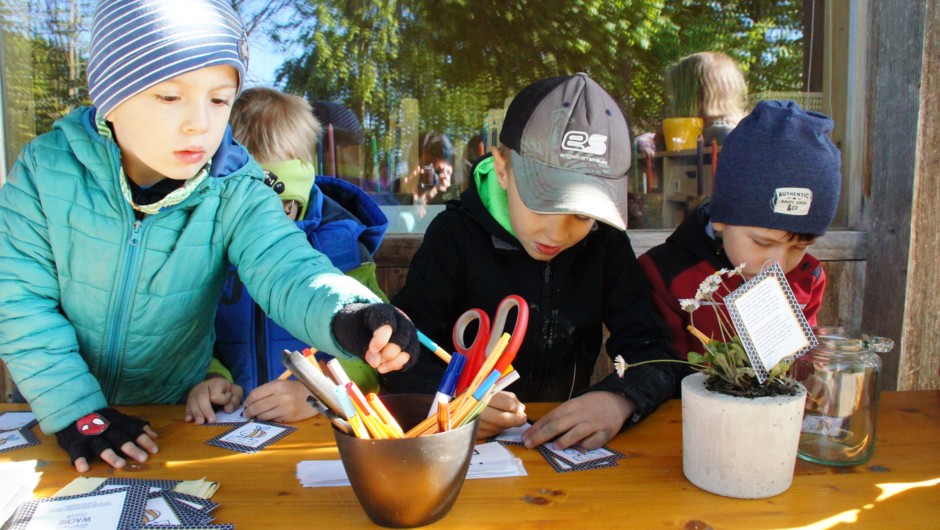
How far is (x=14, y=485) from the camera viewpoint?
89 centimetres

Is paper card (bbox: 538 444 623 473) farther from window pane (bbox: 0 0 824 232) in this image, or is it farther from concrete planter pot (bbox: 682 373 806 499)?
window pane (bbox: 0 0 824 232)

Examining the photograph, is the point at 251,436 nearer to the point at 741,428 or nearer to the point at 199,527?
the point at 199,527

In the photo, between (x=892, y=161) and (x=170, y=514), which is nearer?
(x=170, y=514)

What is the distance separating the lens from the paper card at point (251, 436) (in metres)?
1.12

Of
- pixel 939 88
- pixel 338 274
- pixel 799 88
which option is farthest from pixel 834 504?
pixel 799 88

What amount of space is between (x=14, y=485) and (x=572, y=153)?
103cm

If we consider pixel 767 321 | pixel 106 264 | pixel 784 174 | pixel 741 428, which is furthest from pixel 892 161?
pixel 106 264

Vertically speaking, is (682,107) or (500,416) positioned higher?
(682,107)

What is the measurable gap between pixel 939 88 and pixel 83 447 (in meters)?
2.34

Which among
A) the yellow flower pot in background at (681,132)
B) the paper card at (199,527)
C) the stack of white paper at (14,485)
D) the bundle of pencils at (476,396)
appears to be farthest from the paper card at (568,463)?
the yellow flower pot in background at (681,132)

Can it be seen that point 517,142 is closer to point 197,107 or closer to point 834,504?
point 197,107

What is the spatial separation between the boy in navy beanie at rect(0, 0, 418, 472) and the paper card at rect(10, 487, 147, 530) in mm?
149

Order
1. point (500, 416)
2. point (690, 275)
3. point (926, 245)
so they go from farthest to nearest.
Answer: point (926, 245)
point (690, 275)
point (500, 416)

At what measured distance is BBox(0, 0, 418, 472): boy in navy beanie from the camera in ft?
3.74
